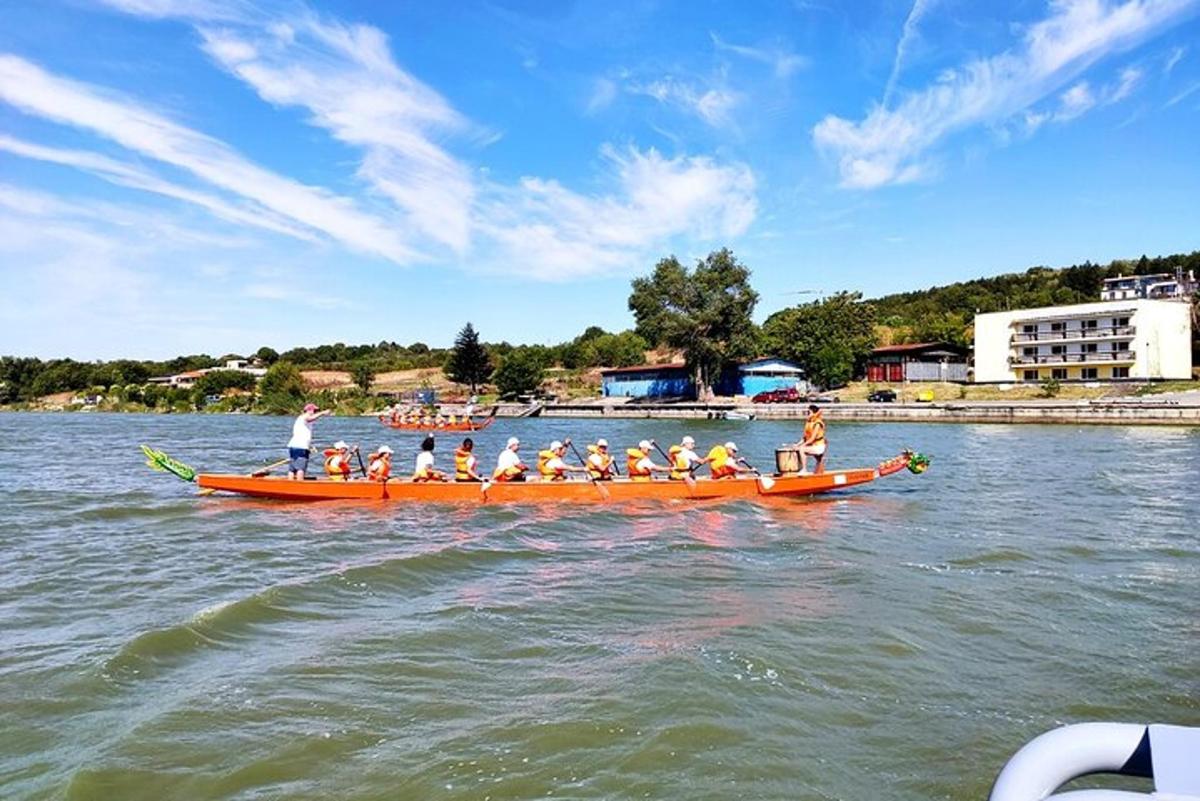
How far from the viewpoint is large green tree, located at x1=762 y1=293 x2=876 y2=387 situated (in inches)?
2714

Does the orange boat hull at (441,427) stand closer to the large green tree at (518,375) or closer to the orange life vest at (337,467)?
the large green tree at (518,375)

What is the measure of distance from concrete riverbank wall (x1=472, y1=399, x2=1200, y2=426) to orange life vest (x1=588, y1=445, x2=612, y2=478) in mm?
35356

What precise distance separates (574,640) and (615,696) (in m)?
1.67

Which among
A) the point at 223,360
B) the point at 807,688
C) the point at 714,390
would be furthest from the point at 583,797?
the point at 223,360

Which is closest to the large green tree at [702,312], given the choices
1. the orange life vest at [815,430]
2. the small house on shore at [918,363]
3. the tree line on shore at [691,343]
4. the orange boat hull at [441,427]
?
the tree line on shore at [691,343]

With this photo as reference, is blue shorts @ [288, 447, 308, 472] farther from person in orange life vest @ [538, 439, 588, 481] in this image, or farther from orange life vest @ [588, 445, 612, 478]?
orange life vest @ [588, 445, 612, 478]

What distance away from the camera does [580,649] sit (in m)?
8.67

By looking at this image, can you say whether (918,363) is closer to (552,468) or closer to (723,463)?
(723,463)

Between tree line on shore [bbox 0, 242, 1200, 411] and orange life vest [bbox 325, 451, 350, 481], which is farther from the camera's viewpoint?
tree line on shore [bbox 0, 242, 1200, 411]

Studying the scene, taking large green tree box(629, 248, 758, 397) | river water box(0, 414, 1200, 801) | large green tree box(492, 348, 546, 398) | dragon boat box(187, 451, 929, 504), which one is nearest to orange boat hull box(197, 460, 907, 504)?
dragon boat box(187, 451, 929, 504)

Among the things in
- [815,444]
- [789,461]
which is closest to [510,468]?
[789,461]

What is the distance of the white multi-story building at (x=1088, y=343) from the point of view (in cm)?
6006

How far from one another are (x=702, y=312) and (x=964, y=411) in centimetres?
2496

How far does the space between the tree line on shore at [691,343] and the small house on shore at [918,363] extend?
1.54m
